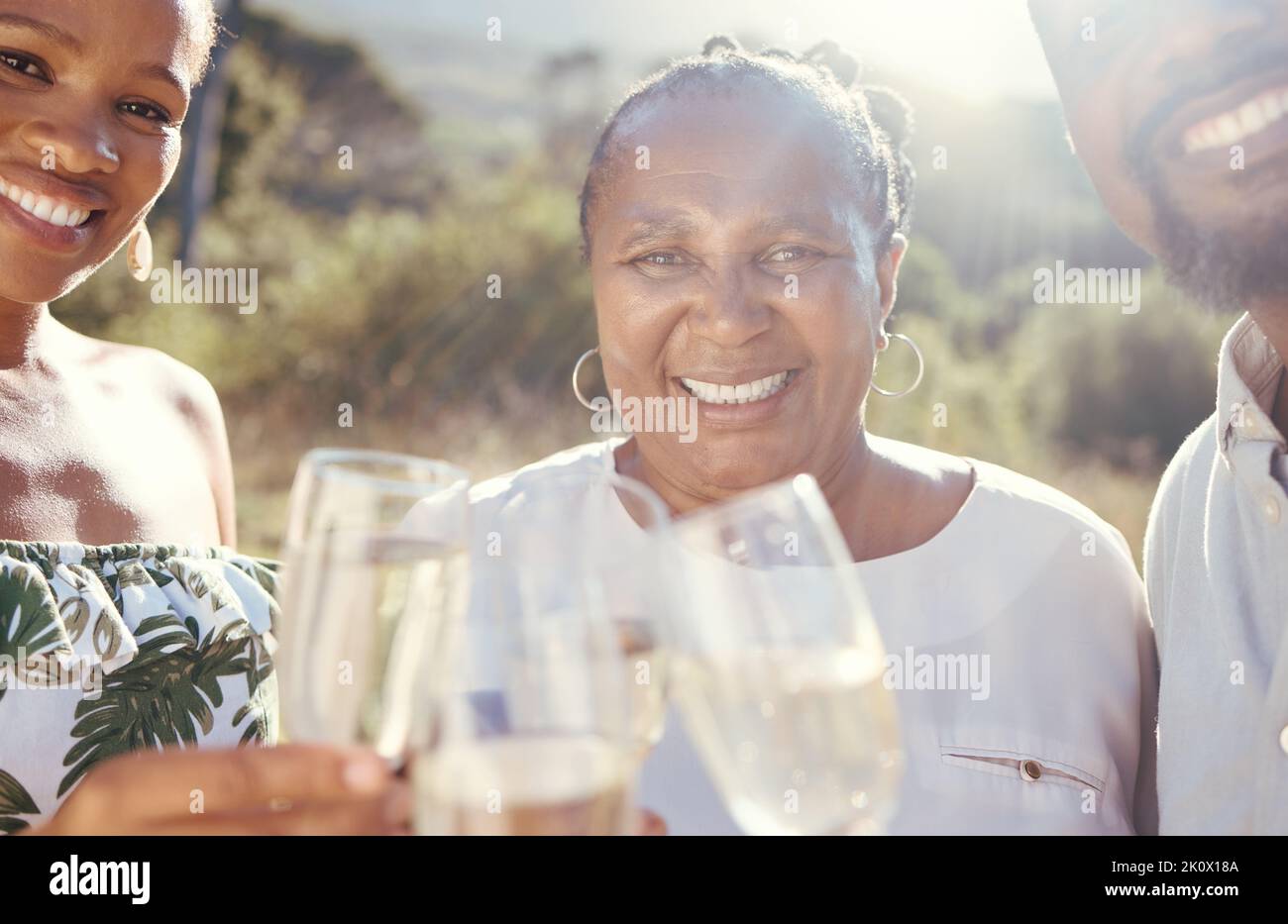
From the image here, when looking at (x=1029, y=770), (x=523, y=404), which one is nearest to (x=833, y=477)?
(x=1029, y=770)

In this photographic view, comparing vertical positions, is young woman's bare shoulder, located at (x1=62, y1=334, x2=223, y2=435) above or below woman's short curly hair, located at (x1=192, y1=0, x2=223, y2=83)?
below

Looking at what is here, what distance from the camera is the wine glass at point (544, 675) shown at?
120 centimetres

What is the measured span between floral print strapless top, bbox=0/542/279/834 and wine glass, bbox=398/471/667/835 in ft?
4.63

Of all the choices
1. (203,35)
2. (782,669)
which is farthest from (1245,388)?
(203,35)

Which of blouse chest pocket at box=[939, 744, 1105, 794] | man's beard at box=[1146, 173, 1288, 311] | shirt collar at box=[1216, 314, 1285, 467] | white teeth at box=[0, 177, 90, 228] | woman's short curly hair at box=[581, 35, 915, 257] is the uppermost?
woman's short curly hair at box=[581, 35, 915, 257]

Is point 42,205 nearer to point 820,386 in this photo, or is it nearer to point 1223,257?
point 820,386

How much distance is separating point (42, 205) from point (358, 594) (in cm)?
163

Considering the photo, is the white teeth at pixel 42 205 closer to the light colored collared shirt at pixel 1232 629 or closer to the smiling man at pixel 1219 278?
the smiling man at pixel 1219 278

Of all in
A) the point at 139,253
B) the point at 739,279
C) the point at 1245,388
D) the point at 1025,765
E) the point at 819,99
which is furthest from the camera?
the point at 139,253

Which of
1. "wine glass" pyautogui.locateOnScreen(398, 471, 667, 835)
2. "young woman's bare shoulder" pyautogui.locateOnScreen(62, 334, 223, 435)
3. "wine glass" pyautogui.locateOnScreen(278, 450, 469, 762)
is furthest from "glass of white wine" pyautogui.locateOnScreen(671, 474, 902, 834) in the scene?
"young woman's bare shoulder" pyautogui.locateOnScreen(62, 334, 223, 435)

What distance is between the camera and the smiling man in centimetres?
224

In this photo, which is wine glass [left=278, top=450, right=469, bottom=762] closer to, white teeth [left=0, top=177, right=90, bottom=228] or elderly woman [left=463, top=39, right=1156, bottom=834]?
elderly woman [left=463, top=39, right=1156, bottom=834]

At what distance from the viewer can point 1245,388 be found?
239 centimetres
